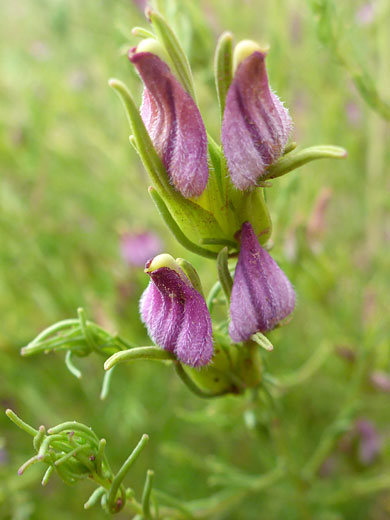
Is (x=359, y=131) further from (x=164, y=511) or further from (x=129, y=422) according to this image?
(x=164, y=511)

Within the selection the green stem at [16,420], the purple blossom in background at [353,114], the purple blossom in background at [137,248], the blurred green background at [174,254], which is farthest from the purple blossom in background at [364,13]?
the green stem at [16,420]

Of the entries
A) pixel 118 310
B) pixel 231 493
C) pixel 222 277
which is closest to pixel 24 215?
pixel 118 310

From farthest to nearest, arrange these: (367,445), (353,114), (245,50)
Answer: (353,114) < (367,445) < (245,50)

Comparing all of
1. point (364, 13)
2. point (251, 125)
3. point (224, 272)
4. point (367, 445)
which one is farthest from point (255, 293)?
point (364, 13)

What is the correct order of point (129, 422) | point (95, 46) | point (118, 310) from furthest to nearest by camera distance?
point (95, 46), point (118, 310), point (129, 422)

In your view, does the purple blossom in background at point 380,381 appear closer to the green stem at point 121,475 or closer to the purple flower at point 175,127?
the green stem at point 121,475

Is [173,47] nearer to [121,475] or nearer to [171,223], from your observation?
[171,223]
